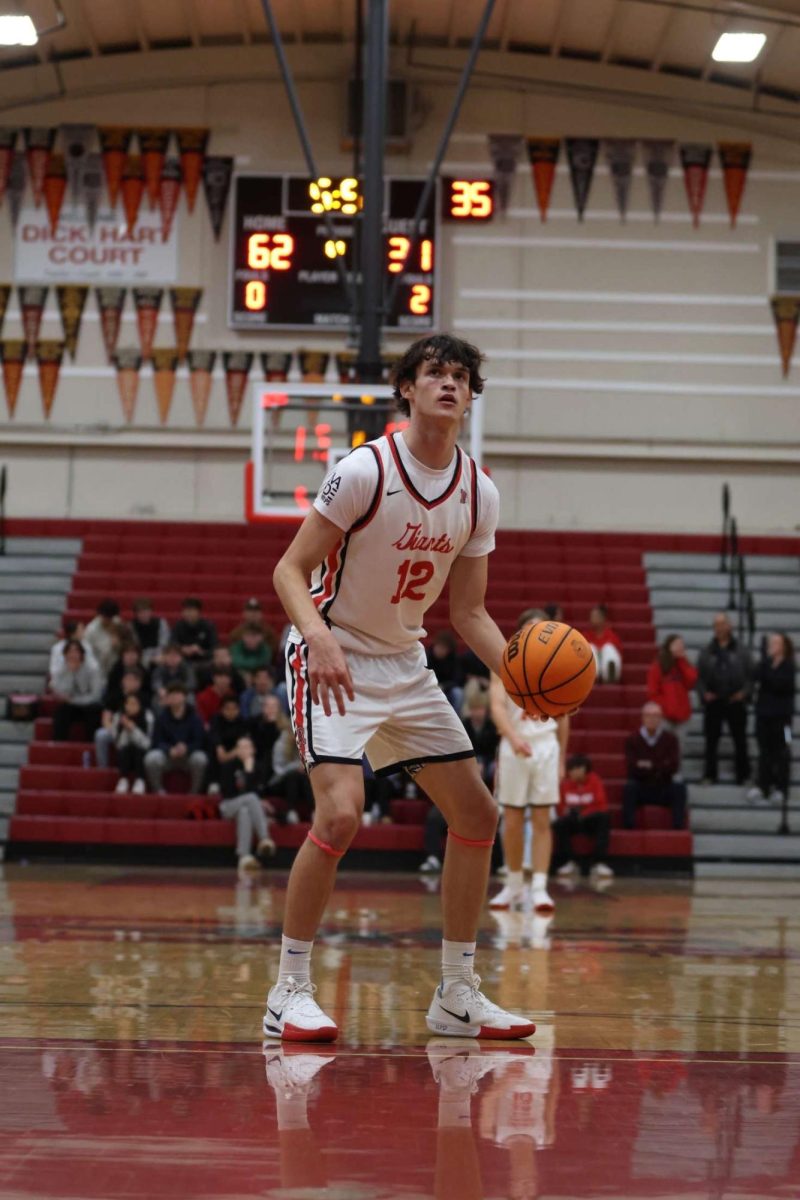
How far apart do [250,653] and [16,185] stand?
897cm

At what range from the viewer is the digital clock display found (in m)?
19.4

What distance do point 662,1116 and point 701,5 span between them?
17.3 metres

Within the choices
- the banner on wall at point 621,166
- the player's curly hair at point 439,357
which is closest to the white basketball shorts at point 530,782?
the player's curly hair at point 439,357

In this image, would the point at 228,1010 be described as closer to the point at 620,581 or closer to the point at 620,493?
the point at 620,581

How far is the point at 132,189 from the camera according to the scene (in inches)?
810

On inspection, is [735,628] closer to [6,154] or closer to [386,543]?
[6,154]

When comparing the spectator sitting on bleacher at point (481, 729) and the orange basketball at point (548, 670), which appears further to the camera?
the spectator sitting on bleacher at point (481, 729)

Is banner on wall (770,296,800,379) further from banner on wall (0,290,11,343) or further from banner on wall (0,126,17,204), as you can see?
banner on wall (0,126,17,204)

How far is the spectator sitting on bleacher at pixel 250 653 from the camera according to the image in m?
14.9

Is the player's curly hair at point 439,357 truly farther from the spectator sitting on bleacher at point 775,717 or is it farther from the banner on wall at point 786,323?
the banner on wall at point 786,323

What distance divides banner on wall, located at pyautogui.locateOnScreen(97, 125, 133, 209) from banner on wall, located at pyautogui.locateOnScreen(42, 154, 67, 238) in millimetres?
563

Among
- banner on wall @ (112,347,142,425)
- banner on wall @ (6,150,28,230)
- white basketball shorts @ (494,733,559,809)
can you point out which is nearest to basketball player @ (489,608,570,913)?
white basketball shorts @ (494,733,559,809)

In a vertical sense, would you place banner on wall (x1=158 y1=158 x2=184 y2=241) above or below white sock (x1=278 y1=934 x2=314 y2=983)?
above

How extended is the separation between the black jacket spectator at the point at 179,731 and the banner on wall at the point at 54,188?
370 inches
